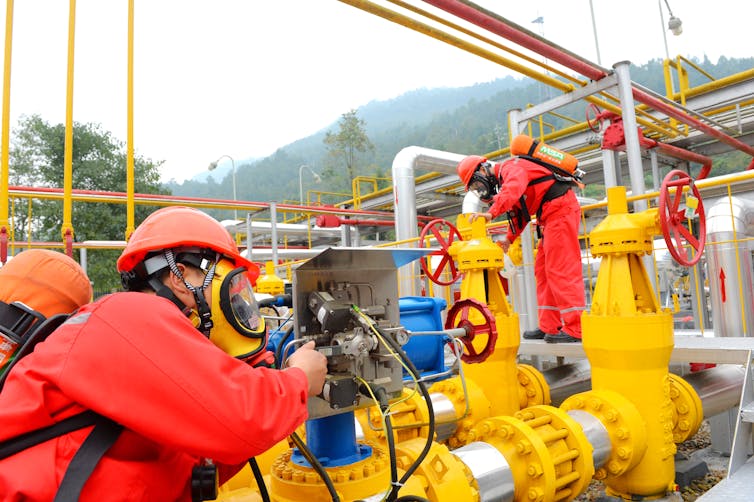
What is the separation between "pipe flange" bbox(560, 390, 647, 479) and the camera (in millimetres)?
2480

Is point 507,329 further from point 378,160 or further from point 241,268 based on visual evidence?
point 378,160

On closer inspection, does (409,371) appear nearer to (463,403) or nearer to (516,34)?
(463,403)

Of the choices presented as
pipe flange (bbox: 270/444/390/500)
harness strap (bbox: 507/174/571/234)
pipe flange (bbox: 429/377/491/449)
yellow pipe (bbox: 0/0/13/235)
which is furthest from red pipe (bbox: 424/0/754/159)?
pipe flange (bbox: 270/444/390/500)

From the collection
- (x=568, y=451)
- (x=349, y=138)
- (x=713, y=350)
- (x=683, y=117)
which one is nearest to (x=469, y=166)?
(x=713, y=350)

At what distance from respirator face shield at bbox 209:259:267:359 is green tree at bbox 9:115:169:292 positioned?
15.0m

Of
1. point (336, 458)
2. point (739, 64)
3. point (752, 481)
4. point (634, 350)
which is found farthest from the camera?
point (739, 64)

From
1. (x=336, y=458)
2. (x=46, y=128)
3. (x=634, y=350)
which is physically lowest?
(x=336, y=458)

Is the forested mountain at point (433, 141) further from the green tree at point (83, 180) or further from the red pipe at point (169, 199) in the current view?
the red pipe at point (169, 199)

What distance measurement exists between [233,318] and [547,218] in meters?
3.02

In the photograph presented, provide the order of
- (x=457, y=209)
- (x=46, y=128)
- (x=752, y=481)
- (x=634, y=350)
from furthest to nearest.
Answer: (x=46, y=128)
(x=457, y=209)
(x=634, y=350)
(x=752, y=481)

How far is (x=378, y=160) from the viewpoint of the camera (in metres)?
68.0

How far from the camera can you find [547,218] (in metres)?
3.82

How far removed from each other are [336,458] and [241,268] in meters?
0.74

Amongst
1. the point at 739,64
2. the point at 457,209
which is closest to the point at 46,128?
the point at 457,209
